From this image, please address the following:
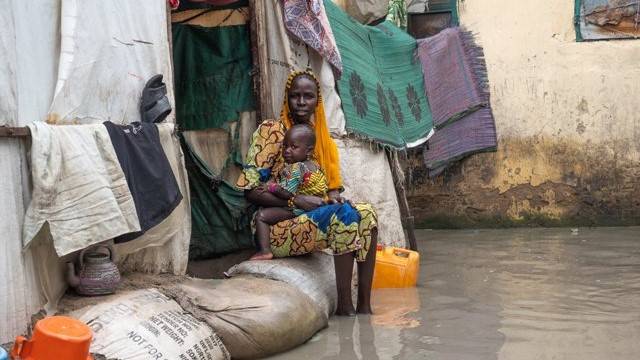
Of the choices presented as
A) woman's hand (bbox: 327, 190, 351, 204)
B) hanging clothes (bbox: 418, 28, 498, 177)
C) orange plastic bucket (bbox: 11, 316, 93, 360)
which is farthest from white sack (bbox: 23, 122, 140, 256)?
hanging clothes (bbox: 418, 28, 498, 177)

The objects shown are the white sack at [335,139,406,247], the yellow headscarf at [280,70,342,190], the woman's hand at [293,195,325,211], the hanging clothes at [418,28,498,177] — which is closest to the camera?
the woman's hand at [293,195,325,211]

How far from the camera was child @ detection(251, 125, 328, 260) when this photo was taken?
4.89 metres

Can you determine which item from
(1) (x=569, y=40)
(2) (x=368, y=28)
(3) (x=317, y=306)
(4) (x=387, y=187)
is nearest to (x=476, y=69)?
(1) (x=569, y=40)

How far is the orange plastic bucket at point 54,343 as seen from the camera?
2869 millimetres

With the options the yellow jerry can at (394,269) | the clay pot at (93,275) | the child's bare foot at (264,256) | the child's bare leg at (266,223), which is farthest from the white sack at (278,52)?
the clay pot at (93,275)

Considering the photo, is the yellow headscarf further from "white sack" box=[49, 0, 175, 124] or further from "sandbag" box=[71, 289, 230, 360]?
"sandbag" box=[71, 289, 230, 360]

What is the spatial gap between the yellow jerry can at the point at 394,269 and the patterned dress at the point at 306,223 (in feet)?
3.00

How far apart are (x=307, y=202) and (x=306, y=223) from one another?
150 mm

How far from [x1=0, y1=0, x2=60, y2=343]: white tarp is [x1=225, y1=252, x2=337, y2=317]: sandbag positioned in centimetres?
146

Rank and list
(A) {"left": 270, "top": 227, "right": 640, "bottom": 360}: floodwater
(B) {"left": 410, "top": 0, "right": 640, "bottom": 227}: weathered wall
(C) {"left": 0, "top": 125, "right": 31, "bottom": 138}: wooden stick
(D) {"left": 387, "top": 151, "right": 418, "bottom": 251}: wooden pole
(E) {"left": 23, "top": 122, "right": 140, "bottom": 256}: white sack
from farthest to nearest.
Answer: (B) {"left": 410, "top": 0, "right": 640, "bottom": 227}: weathered wall < (D) {"left": 387, "top": 151, "right": 418, "bottom": 251}: wooden pole < (A) {"left": 270, "top": 227, "right": 640, "bottom": 360}: floodwater < (E) {"left": 23, "top": 122, "right": 140, "bottom": 256}: white sack < (C) {"left": 0, "top": 125, "right": 31, "bottom": 138}: wooden stick

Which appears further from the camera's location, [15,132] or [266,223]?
[266,223]

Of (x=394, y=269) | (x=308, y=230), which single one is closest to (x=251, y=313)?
(x=308, y=230)

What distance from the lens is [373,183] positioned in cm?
672

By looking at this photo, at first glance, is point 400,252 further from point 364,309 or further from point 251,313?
point 251,313
